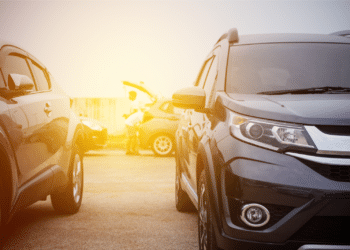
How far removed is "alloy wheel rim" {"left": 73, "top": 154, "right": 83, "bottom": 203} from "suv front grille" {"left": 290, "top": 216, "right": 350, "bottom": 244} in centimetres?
362

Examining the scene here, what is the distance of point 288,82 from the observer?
3678 mm

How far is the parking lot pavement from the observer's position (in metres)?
4.35

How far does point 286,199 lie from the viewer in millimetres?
2574

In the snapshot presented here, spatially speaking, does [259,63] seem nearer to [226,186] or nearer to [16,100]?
[226,186]

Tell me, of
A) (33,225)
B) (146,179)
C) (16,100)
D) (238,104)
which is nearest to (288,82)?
(238,104)

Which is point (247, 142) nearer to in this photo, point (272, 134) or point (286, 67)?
point (272, 134)

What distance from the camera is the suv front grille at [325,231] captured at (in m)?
2.52

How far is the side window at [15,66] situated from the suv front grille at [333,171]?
2.64 meters

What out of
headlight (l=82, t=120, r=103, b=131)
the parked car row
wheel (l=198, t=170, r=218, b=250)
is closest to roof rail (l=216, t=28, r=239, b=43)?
the parked car row

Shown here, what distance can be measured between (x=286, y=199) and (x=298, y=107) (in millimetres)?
632

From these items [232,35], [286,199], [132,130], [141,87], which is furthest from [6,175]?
[141,87]

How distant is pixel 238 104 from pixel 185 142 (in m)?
1.76

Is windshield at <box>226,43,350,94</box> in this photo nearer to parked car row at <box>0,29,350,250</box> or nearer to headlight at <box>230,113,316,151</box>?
parked car row at <box>0,29,350,250</box>

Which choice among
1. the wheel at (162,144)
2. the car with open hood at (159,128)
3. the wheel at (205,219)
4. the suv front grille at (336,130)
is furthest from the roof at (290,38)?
the wheel at (162,144)
